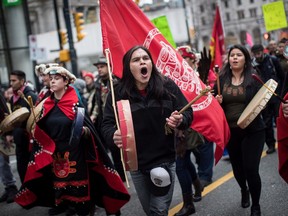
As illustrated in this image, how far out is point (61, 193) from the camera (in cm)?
470

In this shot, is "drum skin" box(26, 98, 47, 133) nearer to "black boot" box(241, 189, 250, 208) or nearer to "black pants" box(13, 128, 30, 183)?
"black pants" box(13, 128, 30, 183)

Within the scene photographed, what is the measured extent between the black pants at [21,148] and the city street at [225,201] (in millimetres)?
513

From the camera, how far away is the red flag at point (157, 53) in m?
4.45

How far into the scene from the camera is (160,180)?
346cm

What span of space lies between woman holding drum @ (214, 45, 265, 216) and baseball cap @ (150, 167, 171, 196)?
54.3 inches

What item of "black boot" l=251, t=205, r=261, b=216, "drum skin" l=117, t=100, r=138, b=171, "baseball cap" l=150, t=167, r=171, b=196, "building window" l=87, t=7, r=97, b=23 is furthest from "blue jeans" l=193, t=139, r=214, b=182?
"building window" l=87, t=7, r=97, b=23

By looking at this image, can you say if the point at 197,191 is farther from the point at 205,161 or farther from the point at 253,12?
the point at 253,12

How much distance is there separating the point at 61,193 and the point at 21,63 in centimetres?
1465

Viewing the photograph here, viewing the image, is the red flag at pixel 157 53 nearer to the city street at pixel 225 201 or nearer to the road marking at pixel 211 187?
the city street at pixel 225 201

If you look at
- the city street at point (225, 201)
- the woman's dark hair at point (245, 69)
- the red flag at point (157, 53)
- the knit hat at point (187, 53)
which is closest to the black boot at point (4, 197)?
the city street at point (225, 201)

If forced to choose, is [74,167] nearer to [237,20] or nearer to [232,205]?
[232,205]

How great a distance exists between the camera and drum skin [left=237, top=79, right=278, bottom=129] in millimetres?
4268

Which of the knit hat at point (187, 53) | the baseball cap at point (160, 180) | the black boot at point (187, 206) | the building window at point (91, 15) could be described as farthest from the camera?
the building window at point (91, 15)

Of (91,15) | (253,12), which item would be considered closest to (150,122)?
(91,15)
